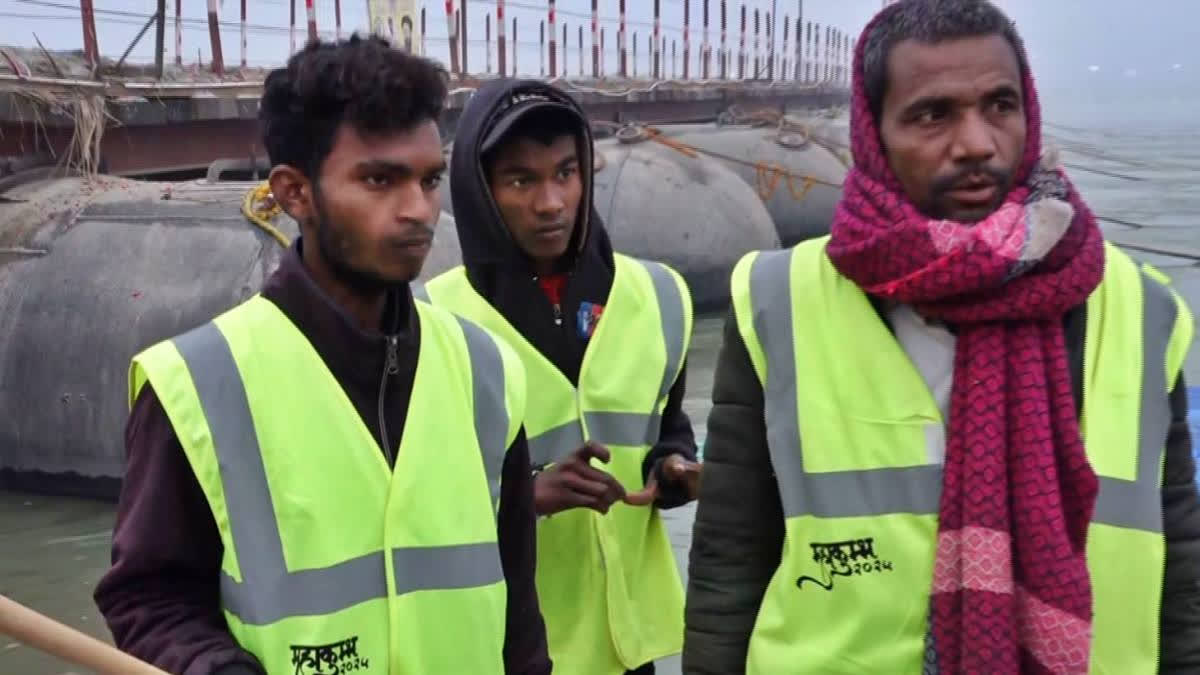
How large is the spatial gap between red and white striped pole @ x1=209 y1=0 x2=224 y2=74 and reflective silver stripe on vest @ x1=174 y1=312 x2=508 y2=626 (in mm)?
11392

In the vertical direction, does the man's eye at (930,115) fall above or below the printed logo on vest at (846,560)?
above

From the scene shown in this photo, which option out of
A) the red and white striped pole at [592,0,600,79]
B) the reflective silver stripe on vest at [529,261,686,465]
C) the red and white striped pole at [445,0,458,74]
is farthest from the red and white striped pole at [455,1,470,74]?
the reflective silver stripe on vest at [529,261,686,465]

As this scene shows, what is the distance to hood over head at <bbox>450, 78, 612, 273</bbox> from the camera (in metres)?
2.71

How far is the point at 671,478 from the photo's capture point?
106 inches

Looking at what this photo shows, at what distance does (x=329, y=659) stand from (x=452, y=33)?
51.3 feet

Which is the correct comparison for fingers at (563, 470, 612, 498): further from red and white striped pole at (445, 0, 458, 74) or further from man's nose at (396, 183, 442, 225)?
red and white striped pole at (445, 0, 458, 74)

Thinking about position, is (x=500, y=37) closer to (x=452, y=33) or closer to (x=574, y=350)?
(x=452, y=33)

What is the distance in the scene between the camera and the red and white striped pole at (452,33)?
52.2ft

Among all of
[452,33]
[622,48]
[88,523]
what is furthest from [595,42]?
[88,523]

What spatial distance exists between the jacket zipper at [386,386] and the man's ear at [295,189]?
0.72ft

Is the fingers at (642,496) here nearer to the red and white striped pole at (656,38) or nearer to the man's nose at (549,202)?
the man's nose at (549,202)

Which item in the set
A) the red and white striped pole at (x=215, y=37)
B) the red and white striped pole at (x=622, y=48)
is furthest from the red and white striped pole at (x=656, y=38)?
the red and white striped pole at (x=215, y=37)

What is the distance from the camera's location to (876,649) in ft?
5.87

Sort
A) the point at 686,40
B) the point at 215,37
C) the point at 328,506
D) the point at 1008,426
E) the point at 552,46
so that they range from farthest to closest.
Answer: the point at 686,40
the point at 552,46
the point at 215,37
the point at 328,506
the point at 1008,426
